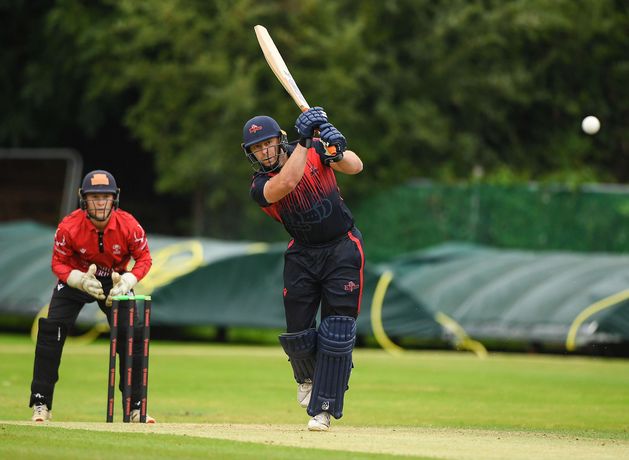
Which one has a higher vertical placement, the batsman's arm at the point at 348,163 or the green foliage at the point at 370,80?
the green foliage at the point at 370,80

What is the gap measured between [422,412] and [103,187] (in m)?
3.95

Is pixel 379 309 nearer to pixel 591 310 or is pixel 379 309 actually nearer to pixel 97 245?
pixel 591 310

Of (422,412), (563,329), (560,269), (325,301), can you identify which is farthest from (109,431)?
(560,269)

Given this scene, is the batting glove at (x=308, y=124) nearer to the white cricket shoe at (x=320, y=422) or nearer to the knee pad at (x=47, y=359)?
the white cricket shoe at (x=320, y=422)

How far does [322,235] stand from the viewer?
9938 mm

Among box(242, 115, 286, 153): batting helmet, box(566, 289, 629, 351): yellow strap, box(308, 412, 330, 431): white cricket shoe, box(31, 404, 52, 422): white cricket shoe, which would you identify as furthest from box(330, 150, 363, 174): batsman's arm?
box(566, 289, 629, 351): yellow strap

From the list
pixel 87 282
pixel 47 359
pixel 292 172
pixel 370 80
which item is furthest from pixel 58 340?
pixel 370 80

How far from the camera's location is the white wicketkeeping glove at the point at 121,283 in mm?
10586

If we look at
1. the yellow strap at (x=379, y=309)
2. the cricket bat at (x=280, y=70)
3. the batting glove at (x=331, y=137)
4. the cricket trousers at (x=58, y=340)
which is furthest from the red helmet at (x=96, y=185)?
the yellow strap at (x=379, y=309)

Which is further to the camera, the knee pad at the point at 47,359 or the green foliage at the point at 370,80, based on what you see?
the green foliage at the point at 370,80

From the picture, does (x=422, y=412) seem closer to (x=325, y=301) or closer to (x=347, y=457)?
(x=325, y=301)

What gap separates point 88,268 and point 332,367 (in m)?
2.38

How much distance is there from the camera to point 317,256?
9977mm

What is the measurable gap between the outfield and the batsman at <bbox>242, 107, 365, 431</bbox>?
46cm
